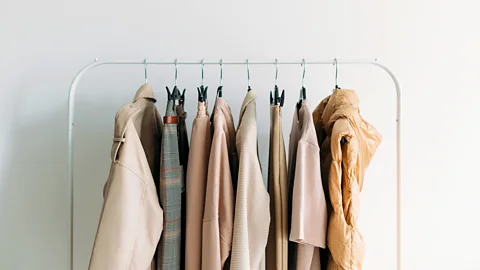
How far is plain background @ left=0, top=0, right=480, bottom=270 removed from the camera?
71.9 inches

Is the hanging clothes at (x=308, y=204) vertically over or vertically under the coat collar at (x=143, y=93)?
under

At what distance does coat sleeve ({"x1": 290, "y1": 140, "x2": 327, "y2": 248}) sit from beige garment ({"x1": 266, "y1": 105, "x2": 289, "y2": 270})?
70mm

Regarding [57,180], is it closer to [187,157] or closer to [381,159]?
[187,157]

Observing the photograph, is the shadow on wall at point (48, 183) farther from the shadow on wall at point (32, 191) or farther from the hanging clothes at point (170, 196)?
the hanging clothes at point (170, 196)

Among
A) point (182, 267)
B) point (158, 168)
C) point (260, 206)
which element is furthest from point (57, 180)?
point (260, 206)

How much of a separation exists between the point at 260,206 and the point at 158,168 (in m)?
0.38

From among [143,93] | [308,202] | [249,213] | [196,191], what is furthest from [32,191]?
[308,202]

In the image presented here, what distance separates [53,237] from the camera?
1.84 metres

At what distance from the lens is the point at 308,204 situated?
52.3 inches

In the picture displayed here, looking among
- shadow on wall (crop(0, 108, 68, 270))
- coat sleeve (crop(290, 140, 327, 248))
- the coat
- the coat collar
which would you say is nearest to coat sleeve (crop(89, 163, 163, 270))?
the coat collar

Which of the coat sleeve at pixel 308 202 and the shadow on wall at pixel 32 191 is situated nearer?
the coat sleeve at pixel 308 202

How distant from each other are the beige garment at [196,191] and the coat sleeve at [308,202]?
0.27 m

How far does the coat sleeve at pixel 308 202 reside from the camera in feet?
4.28

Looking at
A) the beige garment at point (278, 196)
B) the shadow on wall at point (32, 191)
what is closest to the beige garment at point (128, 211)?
the beige garment at point (278, 196)
